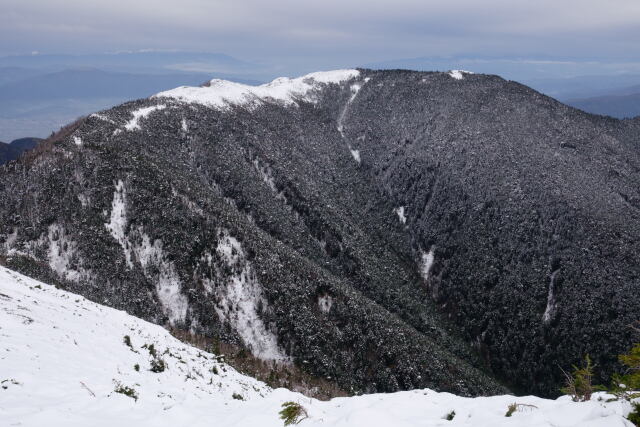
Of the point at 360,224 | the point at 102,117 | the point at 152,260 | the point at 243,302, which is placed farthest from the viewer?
the point at 360,224

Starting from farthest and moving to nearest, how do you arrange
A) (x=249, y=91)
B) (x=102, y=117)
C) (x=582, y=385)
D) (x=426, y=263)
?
(x=249, y=91) < (x=426, y=263) < (x=102, y=117) < (x=582, y=385)

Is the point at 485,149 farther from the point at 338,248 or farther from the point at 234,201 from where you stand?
the point at 234,201

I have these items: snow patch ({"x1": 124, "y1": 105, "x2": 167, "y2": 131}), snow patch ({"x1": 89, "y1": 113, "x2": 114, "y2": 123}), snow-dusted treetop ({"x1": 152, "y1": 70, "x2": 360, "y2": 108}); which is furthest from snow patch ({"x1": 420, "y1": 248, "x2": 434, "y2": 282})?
snow patch ({"x1": 89, "y1": 113, "x2": 114, "y2": 123})

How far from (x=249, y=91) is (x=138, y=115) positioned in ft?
136

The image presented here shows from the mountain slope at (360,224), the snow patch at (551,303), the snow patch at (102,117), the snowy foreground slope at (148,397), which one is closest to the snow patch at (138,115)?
the mountain slope at (360,224)

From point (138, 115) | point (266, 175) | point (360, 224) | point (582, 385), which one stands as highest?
point (138, 115)

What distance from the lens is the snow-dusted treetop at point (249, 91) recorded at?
91.8m

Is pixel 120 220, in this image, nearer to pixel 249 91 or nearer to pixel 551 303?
pixel 249 91

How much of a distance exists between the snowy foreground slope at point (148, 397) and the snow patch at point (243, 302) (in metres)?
26.4

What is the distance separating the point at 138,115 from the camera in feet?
237

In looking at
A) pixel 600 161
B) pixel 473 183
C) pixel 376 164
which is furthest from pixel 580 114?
pixel 376 164

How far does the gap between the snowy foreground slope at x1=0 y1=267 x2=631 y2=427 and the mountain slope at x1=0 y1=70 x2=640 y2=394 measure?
2401 centimetres

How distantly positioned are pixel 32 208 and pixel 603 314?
84806 mm

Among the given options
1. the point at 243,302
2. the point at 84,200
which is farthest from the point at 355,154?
the point at 84,200
